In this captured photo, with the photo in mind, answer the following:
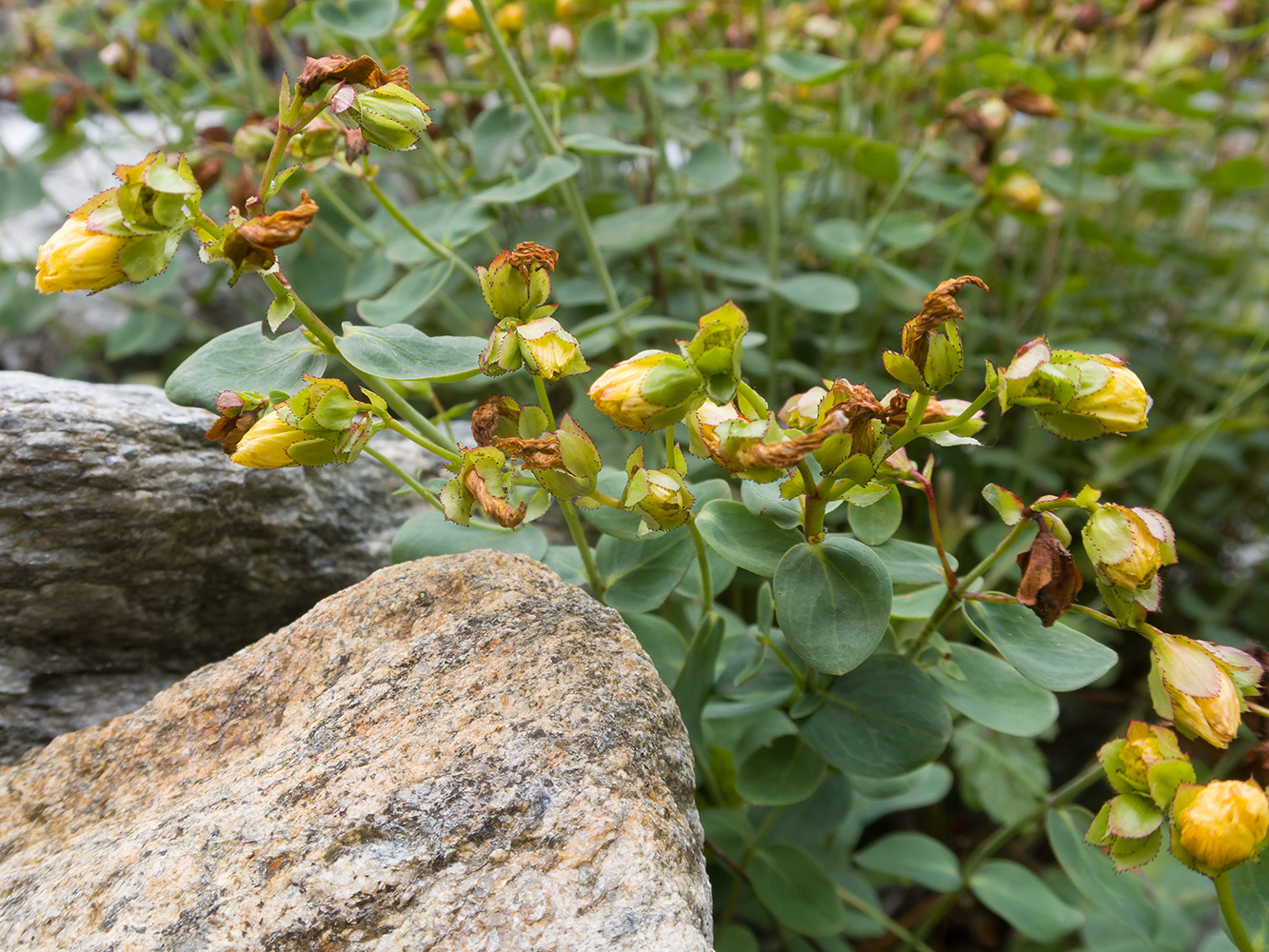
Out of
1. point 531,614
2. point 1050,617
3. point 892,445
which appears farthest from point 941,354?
point 531,614

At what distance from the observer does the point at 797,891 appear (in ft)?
2.40

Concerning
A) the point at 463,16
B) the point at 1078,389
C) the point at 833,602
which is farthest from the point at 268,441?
the point at 463,16

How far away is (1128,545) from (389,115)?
1.66 ft

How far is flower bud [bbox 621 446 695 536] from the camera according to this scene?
49cm

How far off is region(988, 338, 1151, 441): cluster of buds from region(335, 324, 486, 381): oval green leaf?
0.32 m

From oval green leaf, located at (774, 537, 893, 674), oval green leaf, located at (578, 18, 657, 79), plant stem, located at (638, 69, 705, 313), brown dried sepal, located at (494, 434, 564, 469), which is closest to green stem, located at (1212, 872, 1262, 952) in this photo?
oval green leaf, located at (774, 537, 893, 674)

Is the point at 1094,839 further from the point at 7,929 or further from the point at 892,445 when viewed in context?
the point at 7,929

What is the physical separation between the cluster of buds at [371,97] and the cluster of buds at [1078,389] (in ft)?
1.29

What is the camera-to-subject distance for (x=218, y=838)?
486 mm

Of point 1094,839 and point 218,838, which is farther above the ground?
point 218,838

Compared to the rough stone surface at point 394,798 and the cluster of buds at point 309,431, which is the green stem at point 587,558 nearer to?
the rough stone surface at point 394,798

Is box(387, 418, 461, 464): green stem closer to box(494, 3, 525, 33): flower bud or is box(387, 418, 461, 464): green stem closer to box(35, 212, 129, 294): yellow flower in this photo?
box(35, 212, 129, 294): yellow flower

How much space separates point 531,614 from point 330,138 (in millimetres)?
412

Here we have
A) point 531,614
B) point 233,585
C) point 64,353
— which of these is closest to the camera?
point 531,614
